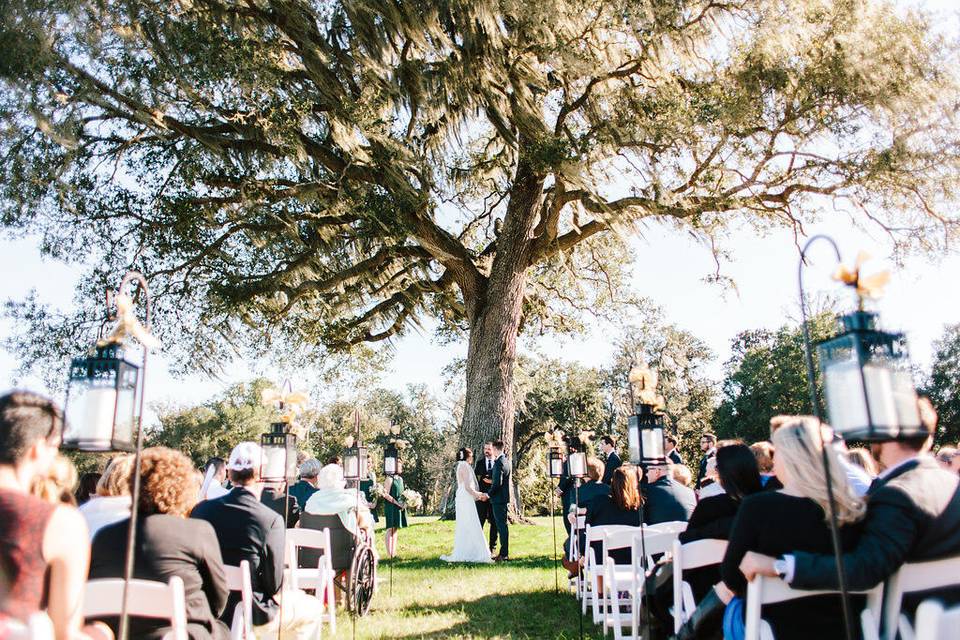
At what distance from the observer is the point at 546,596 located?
260 inches

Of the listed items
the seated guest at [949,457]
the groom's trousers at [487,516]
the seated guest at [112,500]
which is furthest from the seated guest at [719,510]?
the groom's trousers at [487,516]

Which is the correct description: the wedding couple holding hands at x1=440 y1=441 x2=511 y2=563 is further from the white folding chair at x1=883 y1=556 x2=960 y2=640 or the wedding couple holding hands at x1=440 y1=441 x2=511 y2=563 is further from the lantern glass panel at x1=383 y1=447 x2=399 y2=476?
the white folding chair at x1=883 y1=556 x2=960 y2=640

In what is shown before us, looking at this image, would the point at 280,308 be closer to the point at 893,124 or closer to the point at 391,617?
the point at 391,617

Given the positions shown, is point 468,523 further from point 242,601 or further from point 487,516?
point 242,601

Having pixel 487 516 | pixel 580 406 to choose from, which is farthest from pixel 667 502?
pixel 580 406

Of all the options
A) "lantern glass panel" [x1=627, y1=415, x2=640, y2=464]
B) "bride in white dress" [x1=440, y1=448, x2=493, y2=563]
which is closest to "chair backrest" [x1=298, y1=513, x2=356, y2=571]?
"bride in white dress" [x1=440, y1=448, x2=493, y2=563]

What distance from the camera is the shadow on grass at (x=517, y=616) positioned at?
200 inches

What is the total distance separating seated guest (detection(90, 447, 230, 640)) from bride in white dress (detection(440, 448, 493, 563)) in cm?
641

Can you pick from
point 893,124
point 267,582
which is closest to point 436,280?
point 893,124

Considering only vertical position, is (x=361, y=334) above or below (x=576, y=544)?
above

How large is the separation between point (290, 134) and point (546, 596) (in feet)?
23.4

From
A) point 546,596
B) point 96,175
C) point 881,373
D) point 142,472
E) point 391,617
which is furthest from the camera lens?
→ point 96,175

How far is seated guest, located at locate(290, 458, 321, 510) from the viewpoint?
7320mm

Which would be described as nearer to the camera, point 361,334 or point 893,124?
point 893,124
